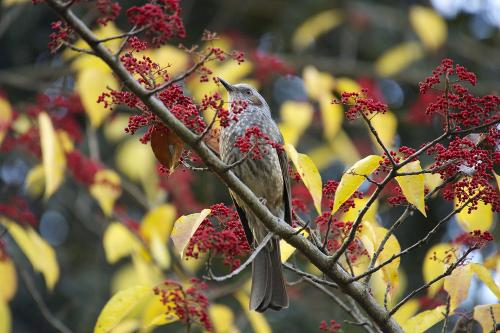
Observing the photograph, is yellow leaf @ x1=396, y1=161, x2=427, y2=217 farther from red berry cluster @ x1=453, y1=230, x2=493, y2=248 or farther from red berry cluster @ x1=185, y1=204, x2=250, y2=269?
red berry cluster @ x1=185, y1=204, x2=250, y2=269

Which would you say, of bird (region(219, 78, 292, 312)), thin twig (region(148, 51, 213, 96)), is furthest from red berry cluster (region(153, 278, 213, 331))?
thin twig (region(148, 51, 213, 96))

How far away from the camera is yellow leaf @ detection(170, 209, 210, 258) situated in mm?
2434

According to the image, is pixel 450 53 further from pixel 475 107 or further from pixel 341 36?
pixel 475 107

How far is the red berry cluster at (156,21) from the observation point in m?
2.14

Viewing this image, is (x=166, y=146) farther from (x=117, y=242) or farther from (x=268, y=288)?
(x=117, y=242)

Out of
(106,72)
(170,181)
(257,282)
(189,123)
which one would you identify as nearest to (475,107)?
(189,123)

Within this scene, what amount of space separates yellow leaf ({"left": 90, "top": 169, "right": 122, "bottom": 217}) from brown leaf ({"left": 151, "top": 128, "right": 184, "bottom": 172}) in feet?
5.51

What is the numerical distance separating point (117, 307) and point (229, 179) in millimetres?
834

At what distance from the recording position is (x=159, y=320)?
121 inches

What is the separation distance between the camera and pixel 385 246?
278cm

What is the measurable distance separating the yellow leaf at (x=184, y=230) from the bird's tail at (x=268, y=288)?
2.93 feet

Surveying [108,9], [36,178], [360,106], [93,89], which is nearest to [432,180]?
[360,106]

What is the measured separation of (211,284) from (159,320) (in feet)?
10.7

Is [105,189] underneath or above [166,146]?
above
